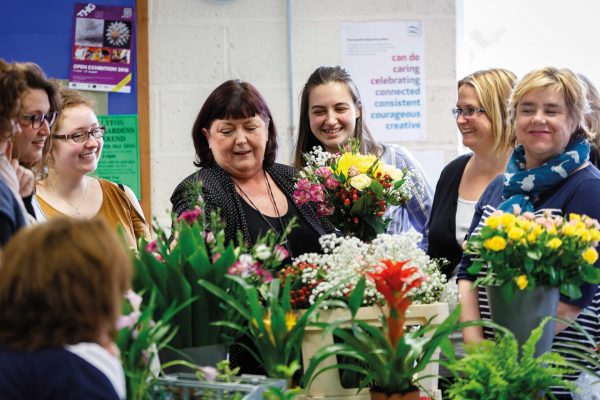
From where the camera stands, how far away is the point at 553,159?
7.27ft

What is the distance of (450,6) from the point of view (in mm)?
3830

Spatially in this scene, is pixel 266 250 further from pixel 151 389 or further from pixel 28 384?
pixel 28 384

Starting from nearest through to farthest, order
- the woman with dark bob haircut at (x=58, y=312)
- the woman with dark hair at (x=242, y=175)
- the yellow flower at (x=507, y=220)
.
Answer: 1. the woman with dark bob haircut at (x=58, y=312)
2. the yellow flower at (x=507, y=220)
3. the woman with dark hair at (x=242, y=175)

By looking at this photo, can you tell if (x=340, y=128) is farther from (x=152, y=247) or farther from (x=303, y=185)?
(x=152, y=247)

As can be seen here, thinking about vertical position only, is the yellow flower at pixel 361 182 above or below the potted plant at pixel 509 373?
above

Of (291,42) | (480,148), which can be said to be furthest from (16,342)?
(291,42)

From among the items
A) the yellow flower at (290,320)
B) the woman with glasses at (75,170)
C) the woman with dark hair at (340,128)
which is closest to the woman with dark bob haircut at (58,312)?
the yellow flower at (290,320)

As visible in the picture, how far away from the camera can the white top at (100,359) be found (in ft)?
3.86

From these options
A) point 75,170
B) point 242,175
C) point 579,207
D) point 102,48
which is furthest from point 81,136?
point 579,207

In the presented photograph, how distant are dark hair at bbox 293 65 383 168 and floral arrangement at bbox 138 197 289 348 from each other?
4.21ft

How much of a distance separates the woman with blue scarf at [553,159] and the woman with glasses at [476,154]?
21.0 inches

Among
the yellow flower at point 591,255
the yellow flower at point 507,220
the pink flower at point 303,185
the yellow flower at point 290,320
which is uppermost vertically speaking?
the pink flower at point 303,185

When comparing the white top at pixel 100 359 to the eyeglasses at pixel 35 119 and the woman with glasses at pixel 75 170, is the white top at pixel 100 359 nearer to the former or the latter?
the eyeglasses at pixel 35 119

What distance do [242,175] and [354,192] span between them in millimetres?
433
